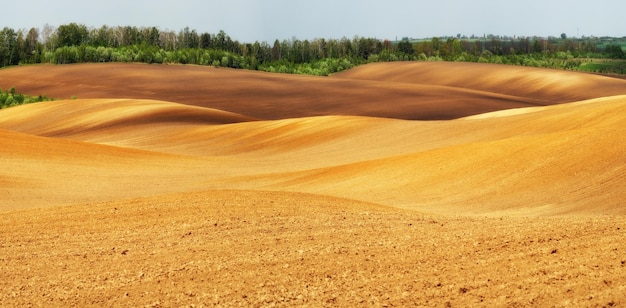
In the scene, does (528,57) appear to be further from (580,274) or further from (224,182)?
(580,274)

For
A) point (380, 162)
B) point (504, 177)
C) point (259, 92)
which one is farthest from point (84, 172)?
point (259, 92)

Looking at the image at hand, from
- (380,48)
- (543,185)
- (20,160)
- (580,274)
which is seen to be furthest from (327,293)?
(380,48)

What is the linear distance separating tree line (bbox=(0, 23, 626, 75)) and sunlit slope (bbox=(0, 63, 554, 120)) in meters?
19.4

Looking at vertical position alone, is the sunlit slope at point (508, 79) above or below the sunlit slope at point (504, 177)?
below

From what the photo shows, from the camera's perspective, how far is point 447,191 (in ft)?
85.3

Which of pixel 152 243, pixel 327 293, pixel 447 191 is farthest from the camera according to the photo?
pixel 447 191

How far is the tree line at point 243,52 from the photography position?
131 m

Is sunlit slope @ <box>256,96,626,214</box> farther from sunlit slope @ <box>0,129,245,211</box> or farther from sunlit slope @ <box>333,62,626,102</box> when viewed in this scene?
sunlit slope @ <box>333,62,626,102</box>

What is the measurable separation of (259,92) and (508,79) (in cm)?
3611

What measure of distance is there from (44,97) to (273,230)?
77.1 metres

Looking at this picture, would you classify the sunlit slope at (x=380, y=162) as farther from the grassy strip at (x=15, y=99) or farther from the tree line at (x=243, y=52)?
the tree line at (x=243, y=52)

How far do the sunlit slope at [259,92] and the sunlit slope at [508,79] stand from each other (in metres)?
4.19

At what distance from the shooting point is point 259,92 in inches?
3469

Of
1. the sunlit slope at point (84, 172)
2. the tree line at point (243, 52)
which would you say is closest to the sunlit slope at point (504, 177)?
the sunlit slope at point (84, 172)
